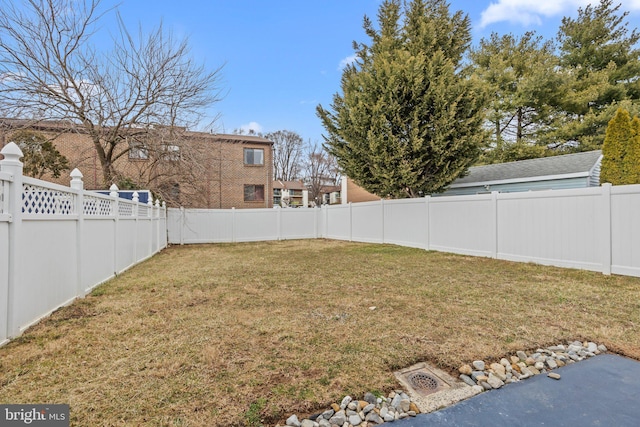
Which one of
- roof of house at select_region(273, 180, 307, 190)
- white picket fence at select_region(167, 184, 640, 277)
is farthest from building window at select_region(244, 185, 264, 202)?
roof of house at select_region(273, 180, 307, 190)

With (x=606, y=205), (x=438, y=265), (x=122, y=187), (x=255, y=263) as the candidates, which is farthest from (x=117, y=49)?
(x=606, y=205)

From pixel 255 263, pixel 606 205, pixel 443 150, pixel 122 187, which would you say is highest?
pixel 443 150

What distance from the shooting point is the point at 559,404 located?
1909 millimetres

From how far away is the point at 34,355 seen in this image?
8.33ft

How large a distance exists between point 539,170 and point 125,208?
13.6 meters

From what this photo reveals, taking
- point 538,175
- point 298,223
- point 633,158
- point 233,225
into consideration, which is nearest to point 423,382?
point 633,158

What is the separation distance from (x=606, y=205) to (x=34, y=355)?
8.03 metres

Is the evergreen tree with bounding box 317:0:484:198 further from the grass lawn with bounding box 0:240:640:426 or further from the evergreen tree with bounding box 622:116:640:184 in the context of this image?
the grass lawn with bounding box 0:240:640:426

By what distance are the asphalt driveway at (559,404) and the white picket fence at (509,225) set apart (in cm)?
415

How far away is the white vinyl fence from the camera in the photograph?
9.18ft

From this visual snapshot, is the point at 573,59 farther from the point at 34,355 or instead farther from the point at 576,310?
the point at 34,355

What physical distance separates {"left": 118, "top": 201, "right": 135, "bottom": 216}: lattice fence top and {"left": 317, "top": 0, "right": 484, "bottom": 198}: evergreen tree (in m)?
6.96

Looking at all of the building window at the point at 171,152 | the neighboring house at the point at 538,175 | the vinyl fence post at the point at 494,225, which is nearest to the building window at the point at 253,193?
the building window at the point at 171,152

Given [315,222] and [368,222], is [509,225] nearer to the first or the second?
[368,222]
